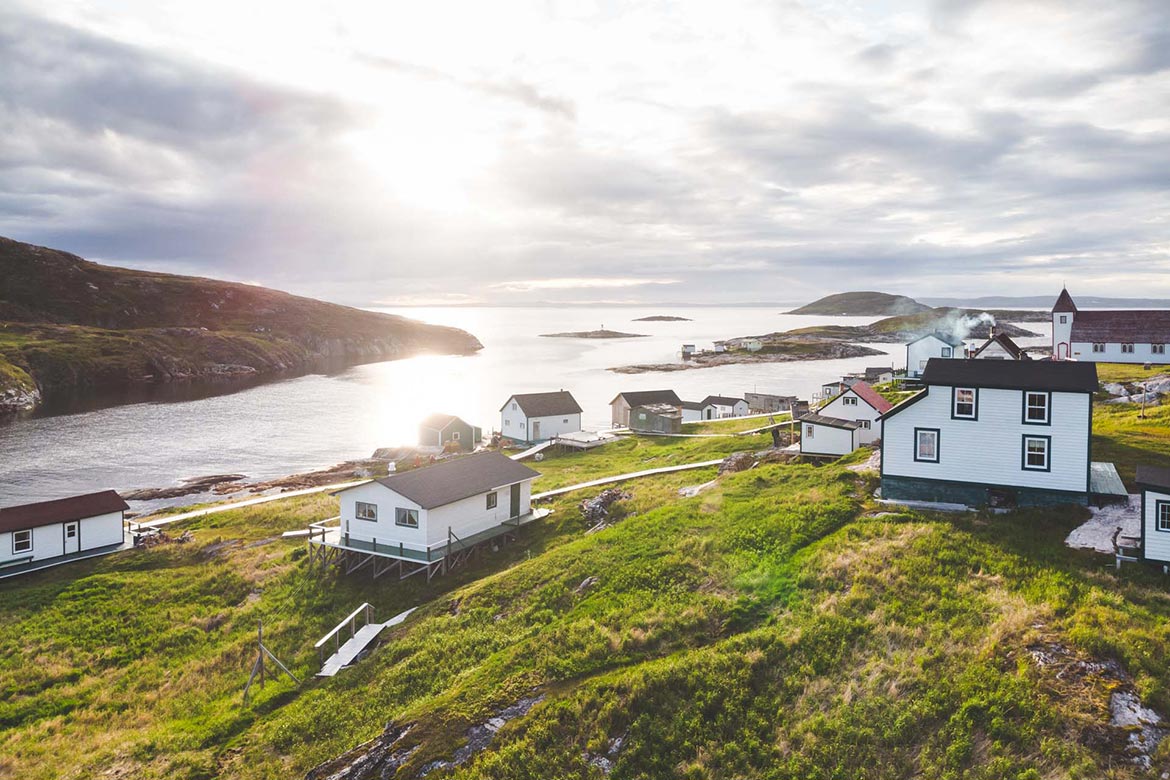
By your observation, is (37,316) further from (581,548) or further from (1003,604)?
(1003,604)

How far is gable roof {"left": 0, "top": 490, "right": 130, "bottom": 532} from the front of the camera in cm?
3941

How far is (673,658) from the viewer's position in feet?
61.6

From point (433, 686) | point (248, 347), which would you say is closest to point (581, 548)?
point (433, 686)

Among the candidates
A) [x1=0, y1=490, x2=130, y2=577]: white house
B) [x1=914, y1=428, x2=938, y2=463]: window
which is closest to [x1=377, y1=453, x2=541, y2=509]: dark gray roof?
[x1=0, y1=490, x2=130, y2=577]: white house

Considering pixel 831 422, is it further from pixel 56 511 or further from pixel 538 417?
pixel 56 511

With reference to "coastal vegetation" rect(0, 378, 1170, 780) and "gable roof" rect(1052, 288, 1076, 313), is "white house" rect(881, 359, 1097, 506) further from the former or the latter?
"gable roof" rect(1052, 288, 1076, 313)

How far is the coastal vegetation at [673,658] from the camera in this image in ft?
51.1

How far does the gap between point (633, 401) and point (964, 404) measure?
56579mm

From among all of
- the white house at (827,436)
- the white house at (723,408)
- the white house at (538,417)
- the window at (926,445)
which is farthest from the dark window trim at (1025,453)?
the white house at (723,408)

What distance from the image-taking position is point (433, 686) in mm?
20891

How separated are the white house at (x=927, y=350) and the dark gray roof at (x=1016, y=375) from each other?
51.9 metres

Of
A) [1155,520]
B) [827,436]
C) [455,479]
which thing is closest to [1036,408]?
[1155,520]

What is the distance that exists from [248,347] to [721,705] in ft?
651

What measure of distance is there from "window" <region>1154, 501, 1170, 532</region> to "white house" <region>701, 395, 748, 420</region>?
6853 centimetres
